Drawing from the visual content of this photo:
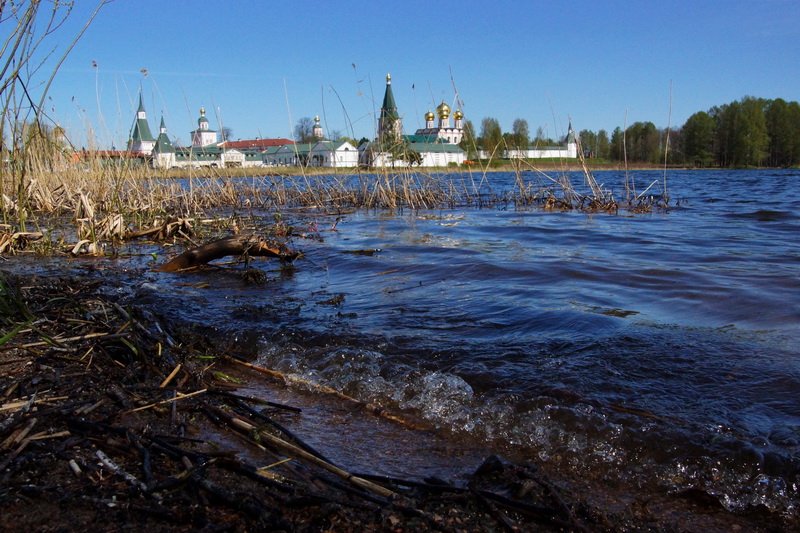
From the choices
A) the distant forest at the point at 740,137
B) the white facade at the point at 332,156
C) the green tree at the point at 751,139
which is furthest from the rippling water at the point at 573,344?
the green tree at the point at 751,139

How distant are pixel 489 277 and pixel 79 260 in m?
4.22

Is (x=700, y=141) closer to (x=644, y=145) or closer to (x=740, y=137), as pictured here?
(x=740, y=137)

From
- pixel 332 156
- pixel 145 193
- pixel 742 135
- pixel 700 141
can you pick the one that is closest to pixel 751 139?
pixel 742 135

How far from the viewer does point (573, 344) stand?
119 inches

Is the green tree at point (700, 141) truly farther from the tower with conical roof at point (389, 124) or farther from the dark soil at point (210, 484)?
the dark soil at point (210, 484)

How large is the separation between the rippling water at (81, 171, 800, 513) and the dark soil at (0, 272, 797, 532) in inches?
9.6

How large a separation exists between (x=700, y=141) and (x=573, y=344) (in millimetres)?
76213

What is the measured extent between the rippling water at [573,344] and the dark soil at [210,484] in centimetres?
24

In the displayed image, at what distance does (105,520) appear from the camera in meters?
1.31

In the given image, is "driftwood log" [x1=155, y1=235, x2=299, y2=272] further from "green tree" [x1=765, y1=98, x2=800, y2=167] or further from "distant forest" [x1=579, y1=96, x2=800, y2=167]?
"green tree" [x1=765, y1=98, x2=800, y2=167]

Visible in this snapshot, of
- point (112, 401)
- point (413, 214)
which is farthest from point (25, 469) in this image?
point (413, 214)

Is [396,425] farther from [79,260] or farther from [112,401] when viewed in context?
[79,260]

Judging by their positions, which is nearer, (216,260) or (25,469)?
(25,469)

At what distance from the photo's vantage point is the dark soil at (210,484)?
1368mm
